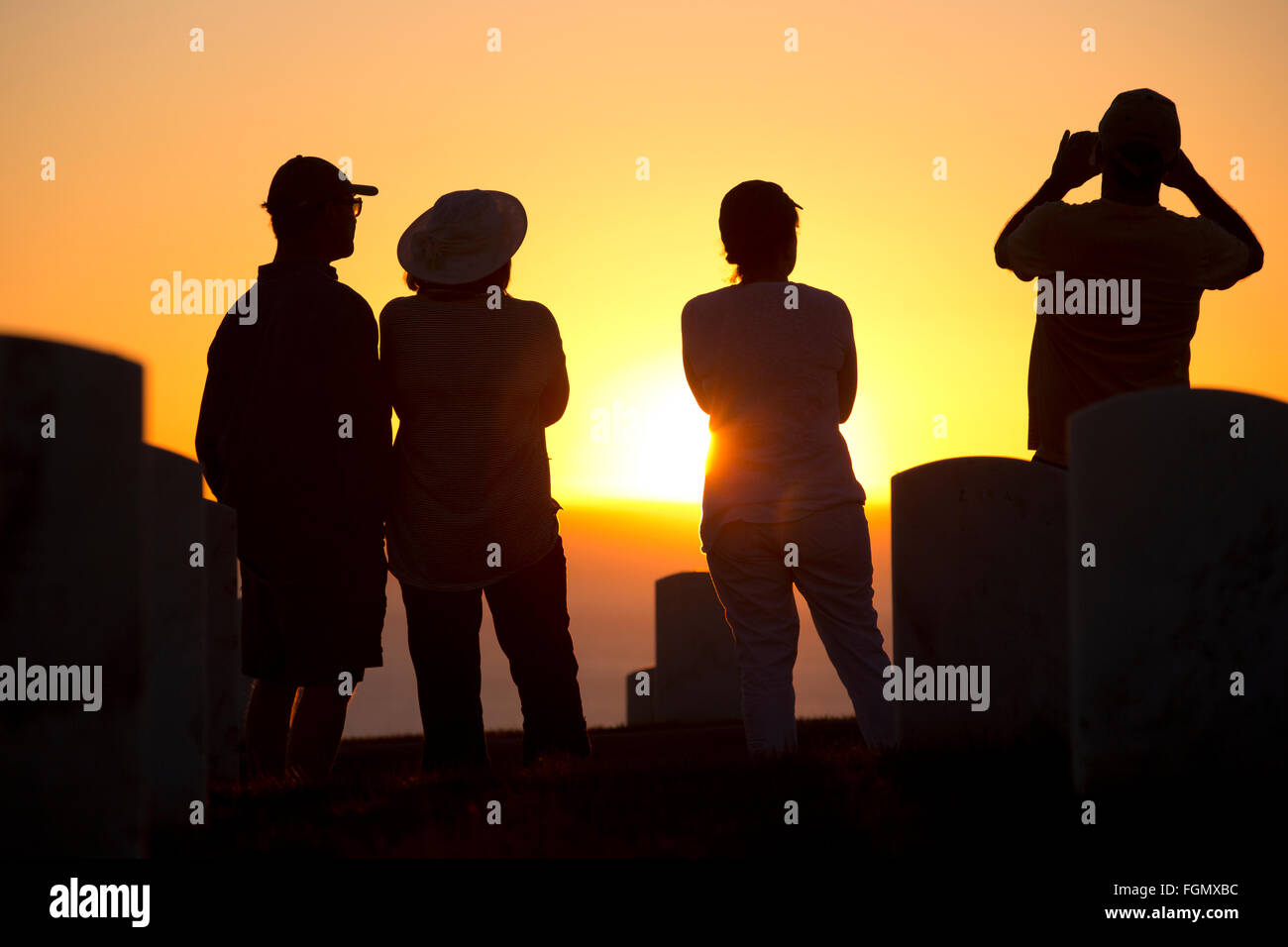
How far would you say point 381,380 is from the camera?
595 centimetres

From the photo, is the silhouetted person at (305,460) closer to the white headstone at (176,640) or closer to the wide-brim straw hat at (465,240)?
the white headstone at (176,640)

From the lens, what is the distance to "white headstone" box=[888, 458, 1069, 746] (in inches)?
257

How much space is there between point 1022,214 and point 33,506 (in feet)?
13.9

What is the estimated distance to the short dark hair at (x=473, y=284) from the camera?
610cm

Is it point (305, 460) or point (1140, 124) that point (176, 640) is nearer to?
point (305, 460)

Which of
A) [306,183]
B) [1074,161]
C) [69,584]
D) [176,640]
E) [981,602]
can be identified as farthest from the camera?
[981,602]

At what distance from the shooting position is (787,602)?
241 inches

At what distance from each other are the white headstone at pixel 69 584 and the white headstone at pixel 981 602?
3511 mm

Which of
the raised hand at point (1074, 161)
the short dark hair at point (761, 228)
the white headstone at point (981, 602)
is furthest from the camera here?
the white headstone at point (981, 602)

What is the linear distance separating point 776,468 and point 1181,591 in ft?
5.40

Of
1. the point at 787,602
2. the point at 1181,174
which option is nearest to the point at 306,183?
the point at 787,602

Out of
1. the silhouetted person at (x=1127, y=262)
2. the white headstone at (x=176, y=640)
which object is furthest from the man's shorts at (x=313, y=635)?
the silhouetted person at (x=1127, y=262)

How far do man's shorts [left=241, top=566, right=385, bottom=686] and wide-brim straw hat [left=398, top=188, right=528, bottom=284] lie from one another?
1.37 metres
